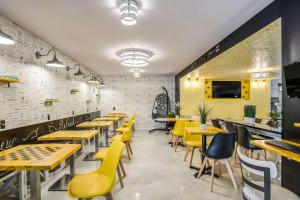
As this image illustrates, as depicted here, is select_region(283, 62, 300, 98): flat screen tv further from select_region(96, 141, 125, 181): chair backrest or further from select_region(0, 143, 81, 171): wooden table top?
select_region(0, 143, 81, 171): wooden table top

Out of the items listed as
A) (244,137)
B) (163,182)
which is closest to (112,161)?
(163,182)

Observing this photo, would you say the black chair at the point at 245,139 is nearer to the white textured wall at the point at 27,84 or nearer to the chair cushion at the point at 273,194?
the chair cushion at the point at 273,194

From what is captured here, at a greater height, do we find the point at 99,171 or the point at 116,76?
the point at 116,76

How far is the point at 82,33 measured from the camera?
335 centimetres

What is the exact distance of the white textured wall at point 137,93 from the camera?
29.6 ft

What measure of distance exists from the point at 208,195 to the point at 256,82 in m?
7.20

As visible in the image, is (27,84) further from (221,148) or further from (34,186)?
(221,148)

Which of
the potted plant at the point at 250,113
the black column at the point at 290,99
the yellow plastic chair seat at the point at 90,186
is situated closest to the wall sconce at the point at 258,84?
the potted plant at the point at 250,113

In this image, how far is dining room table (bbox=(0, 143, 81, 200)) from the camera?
1.76 m

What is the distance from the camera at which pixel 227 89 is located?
8.41 meters

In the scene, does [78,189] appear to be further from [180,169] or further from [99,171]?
[180,169]

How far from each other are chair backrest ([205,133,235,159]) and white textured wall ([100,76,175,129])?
6102mm

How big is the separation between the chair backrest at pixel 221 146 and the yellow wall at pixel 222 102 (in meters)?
5.28

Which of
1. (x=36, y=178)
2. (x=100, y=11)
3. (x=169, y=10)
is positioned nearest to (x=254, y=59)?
(x=169, y=10)
